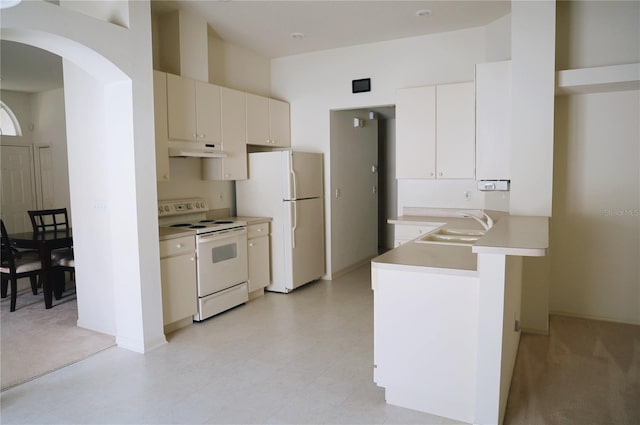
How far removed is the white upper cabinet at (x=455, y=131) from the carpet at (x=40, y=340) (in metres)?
3.46

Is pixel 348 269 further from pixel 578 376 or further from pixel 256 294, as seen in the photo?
pixel 578 376

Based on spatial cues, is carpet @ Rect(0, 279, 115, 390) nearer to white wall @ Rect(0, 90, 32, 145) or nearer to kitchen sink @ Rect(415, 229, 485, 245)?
kitchen sink @ Rect(415, 229, 485, 245)

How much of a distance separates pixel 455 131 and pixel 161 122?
278 centimetres

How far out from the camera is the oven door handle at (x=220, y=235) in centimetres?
389

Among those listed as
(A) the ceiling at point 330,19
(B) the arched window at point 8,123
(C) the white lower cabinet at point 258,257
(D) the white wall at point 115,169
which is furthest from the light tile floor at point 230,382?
(B) the arched window at point 8,123

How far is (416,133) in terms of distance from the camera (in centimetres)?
446

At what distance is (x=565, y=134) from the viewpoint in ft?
12.7

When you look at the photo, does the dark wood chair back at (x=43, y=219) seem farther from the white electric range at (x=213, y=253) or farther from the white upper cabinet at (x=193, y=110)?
the white upper cabinet at (x=193, y=110)

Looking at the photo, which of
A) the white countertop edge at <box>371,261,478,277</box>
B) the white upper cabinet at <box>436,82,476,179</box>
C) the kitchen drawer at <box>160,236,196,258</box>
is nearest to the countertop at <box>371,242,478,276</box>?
the white countertop edge at <box>371,261,478,277</box>

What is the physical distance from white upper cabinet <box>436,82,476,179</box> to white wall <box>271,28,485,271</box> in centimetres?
44

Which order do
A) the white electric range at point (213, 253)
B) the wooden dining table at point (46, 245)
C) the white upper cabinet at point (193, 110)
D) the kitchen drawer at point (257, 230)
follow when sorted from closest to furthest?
the white upper cabinet at point (193, 110) → the white electric range at point (213, 253) → the wooden dining table at point (46, 245) → the kitchen drawer at point (257, 230)

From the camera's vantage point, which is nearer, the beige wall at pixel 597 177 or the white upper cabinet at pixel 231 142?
the beige wall at pixel 597 177

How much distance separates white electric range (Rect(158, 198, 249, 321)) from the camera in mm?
3926

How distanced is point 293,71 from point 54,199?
4.77 metres
